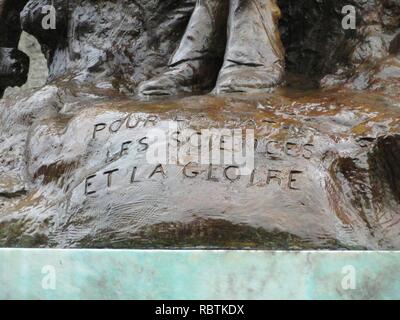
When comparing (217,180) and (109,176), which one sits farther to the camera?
(109,176)

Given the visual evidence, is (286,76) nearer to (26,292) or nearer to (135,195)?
(135,195)

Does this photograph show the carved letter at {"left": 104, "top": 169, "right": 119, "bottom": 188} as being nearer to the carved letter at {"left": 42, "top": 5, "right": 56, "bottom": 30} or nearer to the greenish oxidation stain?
the greenish oxidation stain

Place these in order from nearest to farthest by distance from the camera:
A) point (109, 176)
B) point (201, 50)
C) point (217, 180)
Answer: point (217, 180), point (109, 176), point (201, 50)

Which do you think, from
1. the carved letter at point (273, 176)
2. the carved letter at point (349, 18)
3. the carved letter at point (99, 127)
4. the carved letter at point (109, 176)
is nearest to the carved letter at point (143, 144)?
the carved letter at point (109, 176)

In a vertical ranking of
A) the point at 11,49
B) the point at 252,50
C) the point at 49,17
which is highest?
the point at 49,17

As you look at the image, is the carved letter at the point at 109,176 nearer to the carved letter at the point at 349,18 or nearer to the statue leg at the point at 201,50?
the statue leg at the point at 201,50

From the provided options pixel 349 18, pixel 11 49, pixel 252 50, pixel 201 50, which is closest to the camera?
pixel 252 50

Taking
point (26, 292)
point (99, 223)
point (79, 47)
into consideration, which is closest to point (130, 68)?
point (79, 47)

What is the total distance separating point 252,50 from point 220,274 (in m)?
1.37

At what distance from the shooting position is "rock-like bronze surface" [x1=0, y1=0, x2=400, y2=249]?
3.04 meters

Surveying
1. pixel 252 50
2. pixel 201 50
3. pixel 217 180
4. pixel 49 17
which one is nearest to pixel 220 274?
pixel 217 180

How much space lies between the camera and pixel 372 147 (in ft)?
10.9

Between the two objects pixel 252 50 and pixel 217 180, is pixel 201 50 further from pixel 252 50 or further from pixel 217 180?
pixel 217 180

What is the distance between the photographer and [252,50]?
3.83 meters
